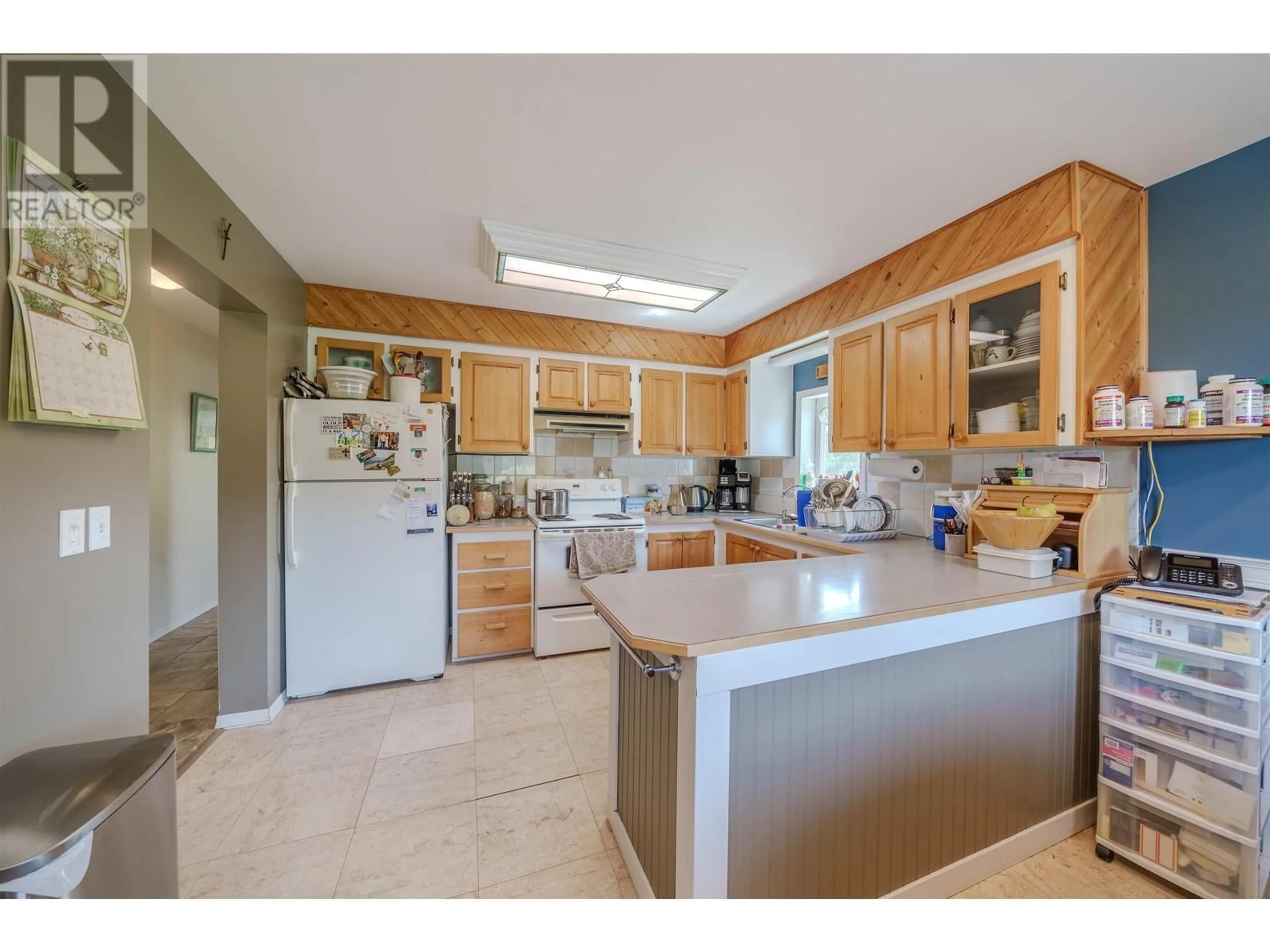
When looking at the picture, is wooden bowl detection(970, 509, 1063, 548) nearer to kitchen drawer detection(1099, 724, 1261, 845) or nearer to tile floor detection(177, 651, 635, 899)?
kitchen drawer detection(1099, 724, 1261, 845)

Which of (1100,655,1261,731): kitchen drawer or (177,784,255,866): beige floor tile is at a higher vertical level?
(1100,655,1261,731): kitchen drawer

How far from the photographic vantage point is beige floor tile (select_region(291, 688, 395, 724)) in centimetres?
234

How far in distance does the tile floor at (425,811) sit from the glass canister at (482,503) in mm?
1234

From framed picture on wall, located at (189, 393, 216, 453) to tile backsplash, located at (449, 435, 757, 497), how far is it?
7.40 feet

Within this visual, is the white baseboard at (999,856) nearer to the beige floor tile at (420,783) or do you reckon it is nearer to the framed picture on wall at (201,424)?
the beige floor tile at (420,783)

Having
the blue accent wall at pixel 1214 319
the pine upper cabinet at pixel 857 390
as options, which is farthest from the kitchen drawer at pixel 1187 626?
the pine upper cabinet at pixel 857 390

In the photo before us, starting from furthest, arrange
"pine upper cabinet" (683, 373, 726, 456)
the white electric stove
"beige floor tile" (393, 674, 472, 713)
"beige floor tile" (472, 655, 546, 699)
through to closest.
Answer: "pine upper cabinet" (683, 373, 726, 456)
the white electric stove
"beige floor tile" (472, 655, 546, 699)
"beige floor tile" (393, 674, 472, 713)

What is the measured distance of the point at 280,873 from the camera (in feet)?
4.68

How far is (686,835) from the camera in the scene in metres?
1.03

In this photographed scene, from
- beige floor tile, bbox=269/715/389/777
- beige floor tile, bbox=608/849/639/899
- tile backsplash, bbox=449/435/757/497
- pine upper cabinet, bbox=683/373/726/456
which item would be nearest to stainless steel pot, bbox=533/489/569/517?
tile backsplash, bbox=449/435/757/497

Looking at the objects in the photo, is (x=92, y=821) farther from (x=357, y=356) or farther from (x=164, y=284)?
(x=164, y=284)

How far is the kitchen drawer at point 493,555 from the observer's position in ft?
9.61

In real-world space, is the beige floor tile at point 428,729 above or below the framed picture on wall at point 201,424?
below

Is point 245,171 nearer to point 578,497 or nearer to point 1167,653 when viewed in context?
point 578,497
